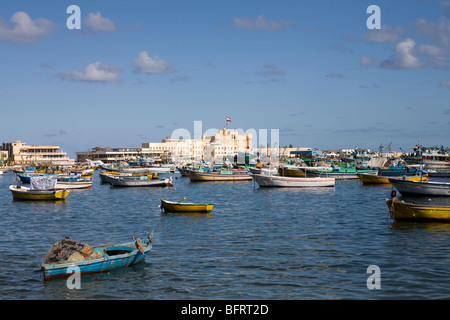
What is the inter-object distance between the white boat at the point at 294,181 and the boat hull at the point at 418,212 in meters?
36.2

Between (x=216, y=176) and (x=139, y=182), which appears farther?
(x=216, y=176)

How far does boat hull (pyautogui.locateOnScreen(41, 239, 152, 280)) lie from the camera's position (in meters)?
20.1

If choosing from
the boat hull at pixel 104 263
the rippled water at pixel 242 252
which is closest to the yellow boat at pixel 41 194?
the rippled water at pixel 242 252

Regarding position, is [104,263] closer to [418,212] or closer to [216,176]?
[418,212]

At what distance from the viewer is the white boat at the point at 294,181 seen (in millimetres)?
71050

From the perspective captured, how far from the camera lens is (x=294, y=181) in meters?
71.2

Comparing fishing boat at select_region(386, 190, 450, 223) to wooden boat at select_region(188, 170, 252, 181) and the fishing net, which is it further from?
wooden boat at select_region(188, 170, 252, 181)

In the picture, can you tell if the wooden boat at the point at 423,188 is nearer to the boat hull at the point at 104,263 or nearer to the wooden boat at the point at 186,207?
the wooden boat at the point at 186,207

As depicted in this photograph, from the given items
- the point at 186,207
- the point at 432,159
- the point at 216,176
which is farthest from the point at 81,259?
the point at 432,159

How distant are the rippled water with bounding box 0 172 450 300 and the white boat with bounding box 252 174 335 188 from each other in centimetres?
2305

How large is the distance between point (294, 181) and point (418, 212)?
37870 mm

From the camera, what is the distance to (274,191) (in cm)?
6756
